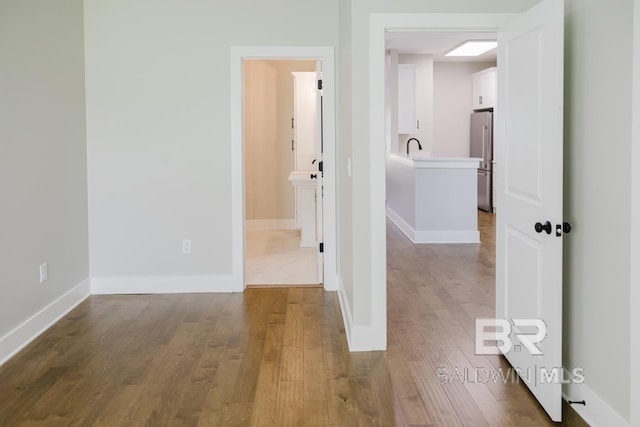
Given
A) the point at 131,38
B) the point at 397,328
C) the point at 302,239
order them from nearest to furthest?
the point at 397,328 < the point at 131,38 < the point at 302,239

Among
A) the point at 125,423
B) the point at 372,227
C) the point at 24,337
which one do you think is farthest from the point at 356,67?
the point at 24,337

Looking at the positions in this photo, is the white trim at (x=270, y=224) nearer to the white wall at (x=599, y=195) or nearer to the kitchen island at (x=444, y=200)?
the kitchen island at (x=444, y=200)

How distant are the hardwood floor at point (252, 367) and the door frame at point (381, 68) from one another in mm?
661

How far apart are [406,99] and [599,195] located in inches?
307

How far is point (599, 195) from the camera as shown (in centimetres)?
260

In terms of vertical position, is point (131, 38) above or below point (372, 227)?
above

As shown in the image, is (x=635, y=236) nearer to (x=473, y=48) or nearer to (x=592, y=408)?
(x=592, y=408)

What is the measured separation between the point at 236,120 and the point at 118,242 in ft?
4.68

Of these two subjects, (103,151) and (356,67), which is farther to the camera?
(103,151)

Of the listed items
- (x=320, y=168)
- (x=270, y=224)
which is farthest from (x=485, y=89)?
(x=320, y=168)

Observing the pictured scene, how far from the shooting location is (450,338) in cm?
391

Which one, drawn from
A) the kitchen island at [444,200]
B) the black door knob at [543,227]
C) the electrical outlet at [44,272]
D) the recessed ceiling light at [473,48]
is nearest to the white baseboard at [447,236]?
the kitchen island at [444,200]

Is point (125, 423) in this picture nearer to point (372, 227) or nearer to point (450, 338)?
point (372, 227)

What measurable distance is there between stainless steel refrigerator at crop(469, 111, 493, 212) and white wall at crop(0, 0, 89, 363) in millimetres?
7203
